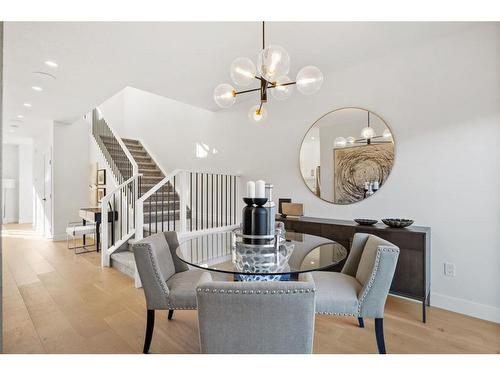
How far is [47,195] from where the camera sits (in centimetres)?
643

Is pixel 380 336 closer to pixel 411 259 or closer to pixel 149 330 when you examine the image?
pixel 411 259

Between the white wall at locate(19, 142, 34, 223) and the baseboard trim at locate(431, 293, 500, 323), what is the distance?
1102 cm

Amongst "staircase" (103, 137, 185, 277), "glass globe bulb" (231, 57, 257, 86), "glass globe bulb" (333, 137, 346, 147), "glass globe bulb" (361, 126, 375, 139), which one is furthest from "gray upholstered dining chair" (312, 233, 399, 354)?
"staircase" (103, 137, 185, 277)

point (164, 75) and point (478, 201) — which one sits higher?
point (164, 75)

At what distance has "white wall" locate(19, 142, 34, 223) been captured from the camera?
28.5 feet

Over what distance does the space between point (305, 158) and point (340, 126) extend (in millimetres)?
614

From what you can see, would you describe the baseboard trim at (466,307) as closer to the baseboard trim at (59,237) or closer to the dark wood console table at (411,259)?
the dark wood console table at (411,259)

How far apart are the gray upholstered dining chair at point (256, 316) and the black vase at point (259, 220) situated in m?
0.88

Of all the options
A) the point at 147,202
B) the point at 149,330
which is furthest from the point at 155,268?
the point at 147,202

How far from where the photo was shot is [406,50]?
2.75 m

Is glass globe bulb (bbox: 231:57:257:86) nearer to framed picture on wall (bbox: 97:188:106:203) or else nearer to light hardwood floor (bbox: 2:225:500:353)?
light hardwood floor (bbox: 2:225:500:353)
